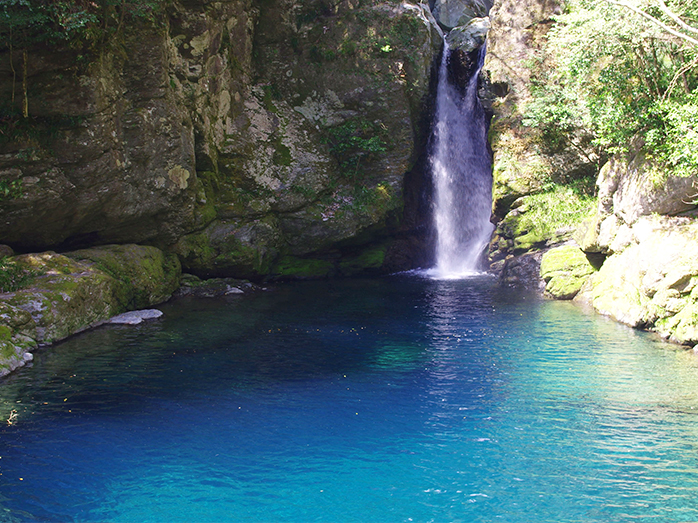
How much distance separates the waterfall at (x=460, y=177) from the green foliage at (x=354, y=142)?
3.51 metres

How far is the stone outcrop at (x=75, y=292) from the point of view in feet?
33.2

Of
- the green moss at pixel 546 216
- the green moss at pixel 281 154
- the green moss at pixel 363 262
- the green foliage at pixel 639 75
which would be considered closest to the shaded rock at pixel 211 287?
the green moss at pixel 363 262

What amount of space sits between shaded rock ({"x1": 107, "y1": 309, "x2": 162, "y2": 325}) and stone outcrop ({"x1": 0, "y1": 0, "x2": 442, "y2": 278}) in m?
2.87

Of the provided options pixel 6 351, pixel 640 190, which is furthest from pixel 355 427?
pixel 640 190

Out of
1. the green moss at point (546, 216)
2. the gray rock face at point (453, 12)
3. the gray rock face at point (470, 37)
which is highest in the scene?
the gray rock face at point (453, 12)

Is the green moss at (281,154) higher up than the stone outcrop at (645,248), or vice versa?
the green moss at (281,154)

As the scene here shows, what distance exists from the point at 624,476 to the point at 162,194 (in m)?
13.7

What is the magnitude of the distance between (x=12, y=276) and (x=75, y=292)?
1.30 metres

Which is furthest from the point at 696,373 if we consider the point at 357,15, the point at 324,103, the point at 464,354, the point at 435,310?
the point at 357,15

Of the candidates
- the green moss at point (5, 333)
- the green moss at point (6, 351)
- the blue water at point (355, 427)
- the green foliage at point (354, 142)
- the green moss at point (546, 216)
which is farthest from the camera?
the green foliage at point (354, 142)

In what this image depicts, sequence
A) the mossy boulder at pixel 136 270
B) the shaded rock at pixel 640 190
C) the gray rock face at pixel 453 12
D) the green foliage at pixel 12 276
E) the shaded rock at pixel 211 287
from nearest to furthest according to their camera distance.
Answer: the green foliage at pixel 12 276
the shaded rock at pixel 640 190
the mossy boulder at pixel 136 270
the shaded rock at pixel 211 287
the gray rock face at pixel 453 12

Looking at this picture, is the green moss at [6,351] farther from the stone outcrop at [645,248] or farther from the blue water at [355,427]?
the stone outcrop at [645,248]

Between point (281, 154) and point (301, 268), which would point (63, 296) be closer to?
point (301, 268)

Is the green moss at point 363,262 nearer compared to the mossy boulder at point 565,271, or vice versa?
the mossy boulder at point 565,271
